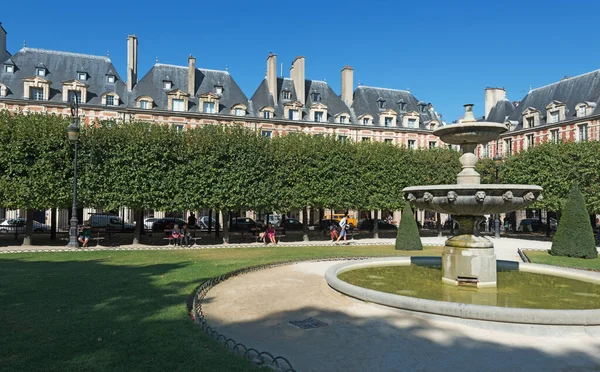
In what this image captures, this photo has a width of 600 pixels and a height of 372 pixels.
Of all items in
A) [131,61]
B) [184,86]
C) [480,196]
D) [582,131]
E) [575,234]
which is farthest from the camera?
[184,86]

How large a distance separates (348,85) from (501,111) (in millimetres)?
17818

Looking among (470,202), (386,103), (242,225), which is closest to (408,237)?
(470,202)

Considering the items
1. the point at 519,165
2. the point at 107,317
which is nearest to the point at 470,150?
the point at 107,317

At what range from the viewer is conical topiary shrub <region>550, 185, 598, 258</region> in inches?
671

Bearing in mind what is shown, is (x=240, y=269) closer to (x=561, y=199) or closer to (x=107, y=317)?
(x=107, y=317)

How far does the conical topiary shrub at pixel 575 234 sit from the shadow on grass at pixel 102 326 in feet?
51.1

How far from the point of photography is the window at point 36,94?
33781 millimetres

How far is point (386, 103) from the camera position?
1823 inches

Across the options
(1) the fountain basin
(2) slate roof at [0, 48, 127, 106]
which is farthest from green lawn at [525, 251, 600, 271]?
(2) slate roof at [0, 48, 127, 106]

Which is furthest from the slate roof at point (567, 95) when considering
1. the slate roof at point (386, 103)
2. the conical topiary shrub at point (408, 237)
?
the conical topiary shrub at point (408, 237)

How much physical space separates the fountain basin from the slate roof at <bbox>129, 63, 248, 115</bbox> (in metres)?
33.0

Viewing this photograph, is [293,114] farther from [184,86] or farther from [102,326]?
[102,326]

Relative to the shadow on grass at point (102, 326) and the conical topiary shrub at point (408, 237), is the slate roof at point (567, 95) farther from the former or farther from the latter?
the shadow on grass at point (102, 326)

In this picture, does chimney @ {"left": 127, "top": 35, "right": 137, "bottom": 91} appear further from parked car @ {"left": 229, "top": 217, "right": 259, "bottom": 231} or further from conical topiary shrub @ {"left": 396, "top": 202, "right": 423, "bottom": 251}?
conical topiary shrub @ {"left": 396, "top": 202, "right": 423, "bottom": 251}
